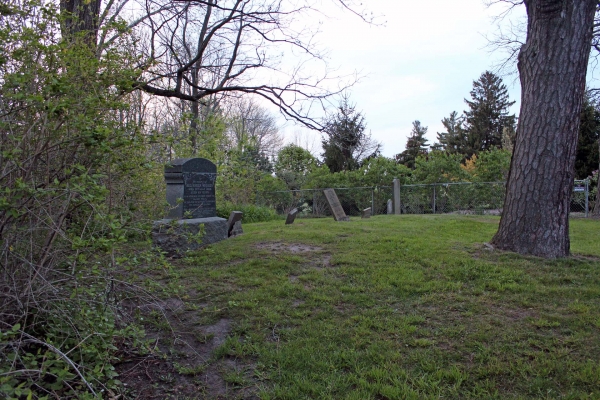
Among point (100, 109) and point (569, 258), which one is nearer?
point (100, 109)

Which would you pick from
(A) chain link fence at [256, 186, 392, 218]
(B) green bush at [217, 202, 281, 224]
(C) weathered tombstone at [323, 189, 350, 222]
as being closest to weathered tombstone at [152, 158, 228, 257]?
(C) weathered tombstone at [323, 189, 350, 222]

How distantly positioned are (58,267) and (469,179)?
16585mm

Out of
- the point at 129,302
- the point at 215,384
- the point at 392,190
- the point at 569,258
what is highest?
the point at 392,190

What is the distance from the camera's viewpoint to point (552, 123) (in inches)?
222

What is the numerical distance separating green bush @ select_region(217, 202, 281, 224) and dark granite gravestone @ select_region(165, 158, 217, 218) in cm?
619

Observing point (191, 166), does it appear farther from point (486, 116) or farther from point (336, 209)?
point (486, 116)

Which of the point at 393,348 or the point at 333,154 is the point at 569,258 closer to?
the point at 393,348

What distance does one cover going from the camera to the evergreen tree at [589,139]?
22.0 m

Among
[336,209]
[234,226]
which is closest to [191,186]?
[234,226]

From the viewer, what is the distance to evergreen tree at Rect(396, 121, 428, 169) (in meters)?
36.9

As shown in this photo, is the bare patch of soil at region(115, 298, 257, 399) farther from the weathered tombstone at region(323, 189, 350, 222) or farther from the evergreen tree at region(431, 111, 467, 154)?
the evergreen tree at region(431, 111, 467, 154)

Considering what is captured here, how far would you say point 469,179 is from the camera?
16.8 metres

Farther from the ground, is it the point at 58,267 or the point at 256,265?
the point at 58,267

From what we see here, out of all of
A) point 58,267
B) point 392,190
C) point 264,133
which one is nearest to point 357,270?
point 58,267
